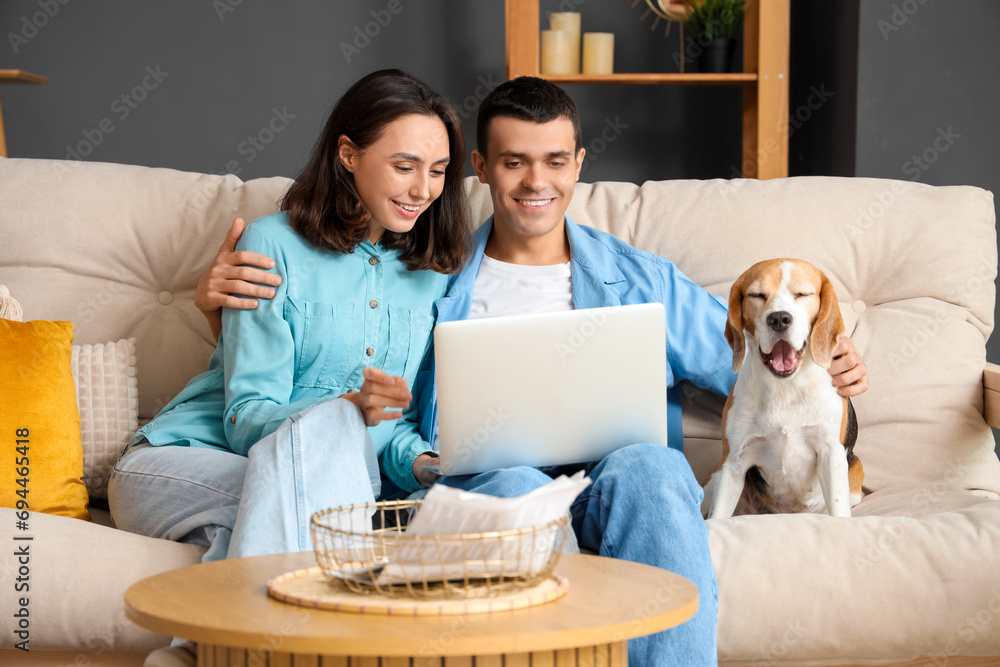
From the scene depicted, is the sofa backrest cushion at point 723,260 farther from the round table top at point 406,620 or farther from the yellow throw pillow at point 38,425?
the round table top at point 406,620

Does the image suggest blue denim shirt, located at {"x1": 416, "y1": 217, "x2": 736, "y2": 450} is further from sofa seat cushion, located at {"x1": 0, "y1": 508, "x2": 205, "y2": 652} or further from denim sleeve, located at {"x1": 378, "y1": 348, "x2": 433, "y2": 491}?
sofa seat cushion, located at {"x1": 0, "y1": 508, "x2": 205, "y2": 652}

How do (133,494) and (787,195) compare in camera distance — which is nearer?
(133,494)

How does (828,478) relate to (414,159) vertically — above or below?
below

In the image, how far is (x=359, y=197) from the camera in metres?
1.88

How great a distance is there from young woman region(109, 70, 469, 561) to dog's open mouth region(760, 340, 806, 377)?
2.18ft

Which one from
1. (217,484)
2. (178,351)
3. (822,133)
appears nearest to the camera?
(217,484)

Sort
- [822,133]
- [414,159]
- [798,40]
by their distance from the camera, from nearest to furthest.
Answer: [414,159] < [822,133] < [798,40]

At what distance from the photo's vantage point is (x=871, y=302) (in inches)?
82.6

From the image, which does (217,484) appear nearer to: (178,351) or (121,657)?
(121,657)

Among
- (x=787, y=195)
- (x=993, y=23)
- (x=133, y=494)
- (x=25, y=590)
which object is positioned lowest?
(x=25, y=590)

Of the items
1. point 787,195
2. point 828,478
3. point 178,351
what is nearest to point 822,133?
point 787,195

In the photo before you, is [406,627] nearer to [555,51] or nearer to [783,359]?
[783,359]

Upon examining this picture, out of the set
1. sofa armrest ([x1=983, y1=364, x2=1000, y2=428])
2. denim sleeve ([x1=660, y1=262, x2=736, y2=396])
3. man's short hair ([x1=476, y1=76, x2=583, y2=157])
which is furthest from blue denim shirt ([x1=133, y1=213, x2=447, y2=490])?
sofa armrest ([x1=983, y1=364, x2=1000, y2=428])

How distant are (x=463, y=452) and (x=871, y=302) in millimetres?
1131
